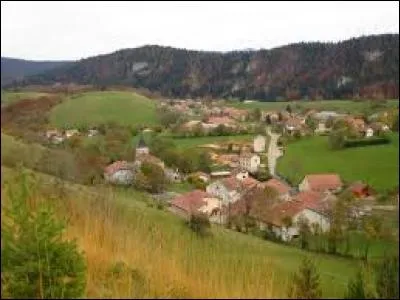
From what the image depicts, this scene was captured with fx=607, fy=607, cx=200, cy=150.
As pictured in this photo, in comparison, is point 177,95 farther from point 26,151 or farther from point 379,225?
point 26,151

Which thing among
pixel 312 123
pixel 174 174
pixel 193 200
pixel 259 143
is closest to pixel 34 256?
pixel 193 200

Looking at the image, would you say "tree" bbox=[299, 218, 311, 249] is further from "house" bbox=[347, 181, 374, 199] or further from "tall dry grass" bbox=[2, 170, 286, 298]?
"tall dry grass" bbox=[2, 170, 286, 298]

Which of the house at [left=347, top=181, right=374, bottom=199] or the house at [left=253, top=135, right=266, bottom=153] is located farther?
the house at [left=253, top=135, right=266, bottom=153]

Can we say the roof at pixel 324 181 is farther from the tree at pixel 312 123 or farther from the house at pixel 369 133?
the tree at pixel 312 123

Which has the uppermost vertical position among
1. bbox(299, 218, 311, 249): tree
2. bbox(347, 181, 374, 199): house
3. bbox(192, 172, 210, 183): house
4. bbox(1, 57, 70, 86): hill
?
bbox(1, 57, 70, 86): hill

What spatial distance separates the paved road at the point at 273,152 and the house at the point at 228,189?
24.7ft

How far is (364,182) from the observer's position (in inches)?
1033

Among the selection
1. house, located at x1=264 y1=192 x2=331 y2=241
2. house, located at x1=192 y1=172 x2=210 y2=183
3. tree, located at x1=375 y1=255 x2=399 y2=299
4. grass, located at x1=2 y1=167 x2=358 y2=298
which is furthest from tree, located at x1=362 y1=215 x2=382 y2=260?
tree, located at x1=375 y1=255 x2=399 y2=299

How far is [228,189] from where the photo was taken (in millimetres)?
22266

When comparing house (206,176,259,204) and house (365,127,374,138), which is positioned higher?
house (365,127,374,138)

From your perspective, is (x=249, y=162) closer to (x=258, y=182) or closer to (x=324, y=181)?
(x=258, y=182)

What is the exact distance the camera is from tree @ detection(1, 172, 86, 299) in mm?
2459

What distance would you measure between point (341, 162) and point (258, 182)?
7457mm

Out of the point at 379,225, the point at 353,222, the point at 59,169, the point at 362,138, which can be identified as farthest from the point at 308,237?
the point at 59,169
